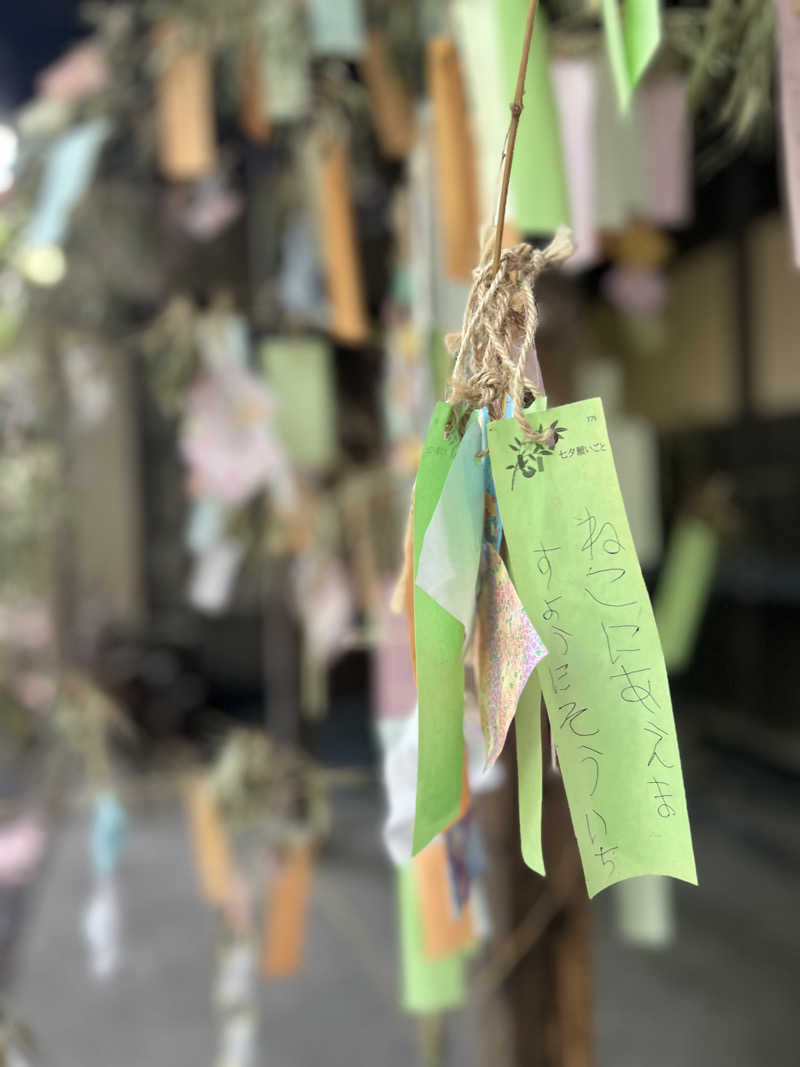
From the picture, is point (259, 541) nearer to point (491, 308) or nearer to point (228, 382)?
point (228, 382)

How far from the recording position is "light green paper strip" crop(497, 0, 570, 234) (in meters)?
0.52

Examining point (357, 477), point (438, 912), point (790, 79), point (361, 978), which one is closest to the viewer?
point (790, 79)

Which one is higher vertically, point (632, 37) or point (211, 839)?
point (632, 37)

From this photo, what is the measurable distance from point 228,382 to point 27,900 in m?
1.53

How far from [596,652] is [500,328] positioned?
0.12m

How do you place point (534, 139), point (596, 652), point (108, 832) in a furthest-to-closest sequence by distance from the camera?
point (108, 832) → point (534, 139) → point (596, 652)

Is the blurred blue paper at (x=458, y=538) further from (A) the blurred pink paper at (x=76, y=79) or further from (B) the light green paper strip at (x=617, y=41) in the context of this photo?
(A) the blurred pink paper at (x=76, y=79)

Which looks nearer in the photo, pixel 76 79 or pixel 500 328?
pixel 500 328

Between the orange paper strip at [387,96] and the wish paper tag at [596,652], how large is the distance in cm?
81

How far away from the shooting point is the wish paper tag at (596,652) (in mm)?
321

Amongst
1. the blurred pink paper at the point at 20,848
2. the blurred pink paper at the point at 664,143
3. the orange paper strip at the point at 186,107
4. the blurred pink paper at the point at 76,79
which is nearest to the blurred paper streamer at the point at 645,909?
the blurred pink paper at the point at 664,143

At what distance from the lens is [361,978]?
1707 mm

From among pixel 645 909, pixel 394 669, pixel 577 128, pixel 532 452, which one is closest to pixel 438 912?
pixel 394 669

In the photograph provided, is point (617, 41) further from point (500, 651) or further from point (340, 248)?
point (340, 248)
